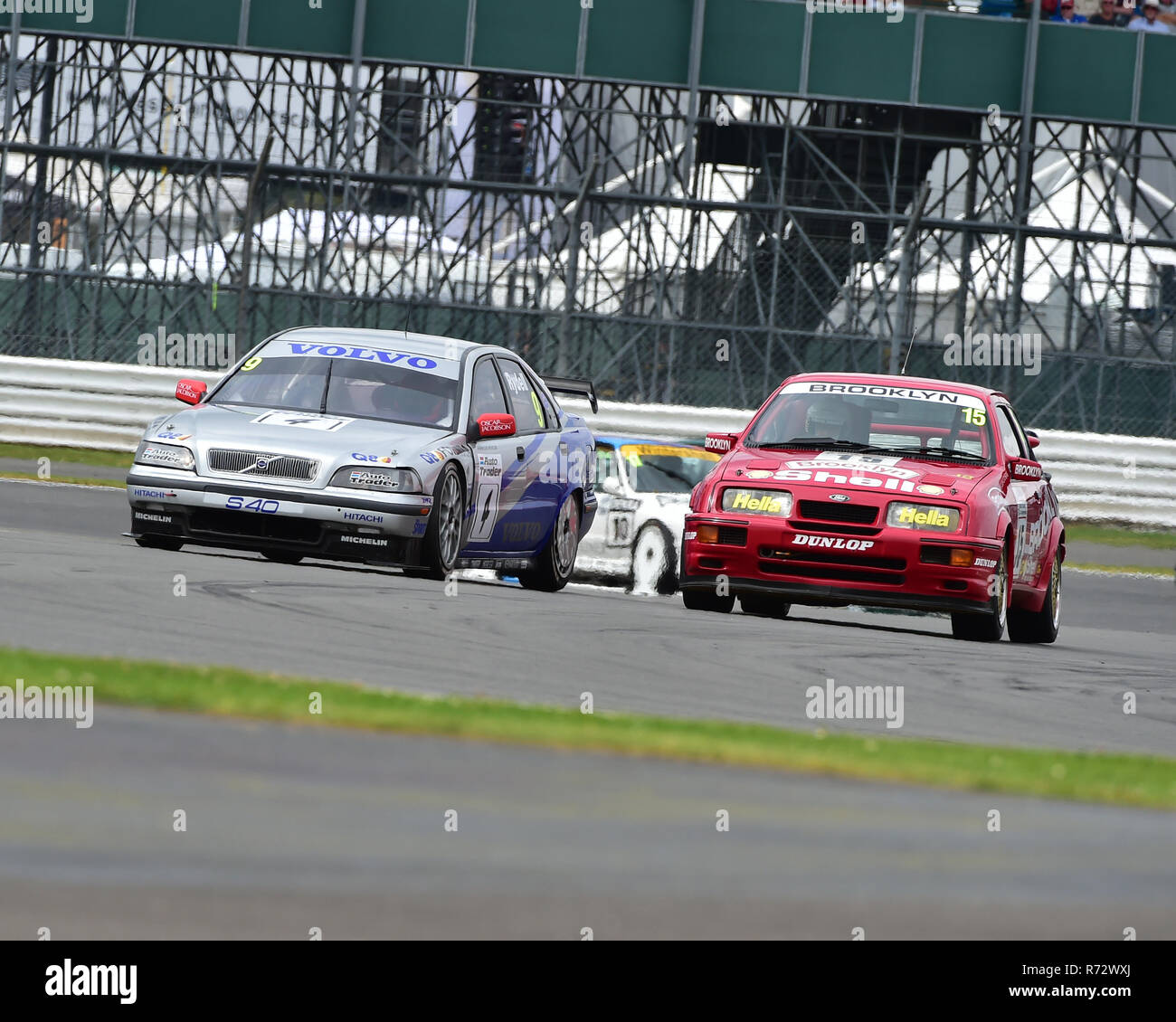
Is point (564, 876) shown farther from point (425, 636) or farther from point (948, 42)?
point (948, 42)

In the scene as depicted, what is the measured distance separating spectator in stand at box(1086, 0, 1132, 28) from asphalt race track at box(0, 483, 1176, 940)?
24.0 metres

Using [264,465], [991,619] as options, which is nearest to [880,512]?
[991,619]

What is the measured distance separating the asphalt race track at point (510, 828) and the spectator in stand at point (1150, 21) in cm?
2357

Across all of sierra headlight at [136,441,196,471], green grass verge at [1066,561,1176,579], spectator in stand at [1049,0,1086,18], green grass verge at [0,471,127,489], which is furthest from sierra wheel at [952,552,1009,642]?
spectator in stand at [1049,0,1086,18]

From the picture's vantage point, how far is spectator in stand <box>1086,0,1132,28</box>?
1176 inches

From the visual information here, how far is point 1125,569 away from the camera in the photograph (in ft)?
63.2

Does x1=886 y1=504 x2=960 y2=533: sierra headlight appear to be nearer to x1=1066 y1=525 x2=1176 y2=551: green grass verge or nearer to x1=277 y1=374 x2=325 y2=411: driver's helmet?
x1=277 y1=374 x2=325 y2=411: driver's helmet

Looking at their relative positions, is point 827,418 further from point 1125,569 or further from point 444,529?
point 1125,569

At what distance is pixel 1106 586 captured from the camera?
17.3 meters

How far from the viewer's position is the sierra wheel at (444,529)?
427 inches

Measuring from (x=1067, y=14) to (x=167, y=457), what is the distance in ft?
72.1

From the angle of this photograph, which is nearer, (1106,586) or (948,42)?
(1106,586)

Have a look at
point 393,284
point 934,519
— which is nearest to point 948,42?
point 393,284

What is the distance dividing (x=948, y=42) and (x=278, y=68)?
1049cm
